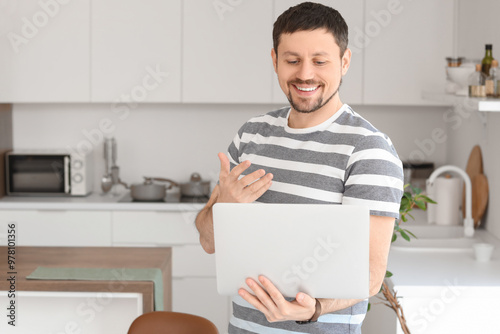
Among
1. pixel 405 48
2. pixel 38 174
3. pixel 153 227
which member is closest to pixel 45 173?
pixel 38 174

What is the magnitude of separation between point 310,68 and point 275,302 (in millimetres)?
490

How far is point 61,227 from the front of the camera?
379cm

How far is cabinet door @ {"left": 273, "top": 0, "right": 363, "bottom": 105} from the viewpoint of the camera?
388 centimetres

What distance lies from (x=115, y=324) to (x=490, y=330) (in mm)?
1273

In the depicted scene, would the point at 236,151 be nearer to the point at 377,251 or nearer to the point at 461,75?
the point at 377,251

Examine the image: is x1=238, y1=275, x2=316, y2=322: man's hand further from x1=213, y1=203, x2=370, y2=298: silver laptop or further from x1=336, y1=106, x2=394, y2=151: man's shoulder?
x1=336, y1=106, x2=394, y2=151: man's shoulder

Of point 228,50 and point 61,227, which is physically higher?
point 228,50

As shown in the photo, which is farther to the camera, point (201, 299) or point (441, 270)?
point (201, 299)

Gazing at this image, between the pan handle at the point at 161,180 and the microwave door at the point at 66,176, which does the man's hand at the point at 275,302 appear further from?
the microwave door at the point at 66,176

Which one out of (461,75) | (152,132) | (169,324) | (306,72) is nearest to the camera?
(306,72)

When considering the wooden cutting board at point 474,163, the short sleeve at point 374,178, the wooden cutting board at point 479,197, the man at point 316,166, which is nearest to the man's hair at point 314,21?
the man at point 316,166

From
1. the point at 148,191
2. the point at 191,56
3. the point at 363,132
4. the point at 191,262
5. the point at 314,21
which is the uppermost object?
the point at 191,56

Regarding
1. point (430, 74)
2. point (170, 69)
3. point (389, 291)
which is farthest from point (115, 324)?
point (430, 74)

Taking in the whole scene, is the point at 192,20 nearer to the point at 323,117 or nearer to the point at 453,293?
the point at 453,293
